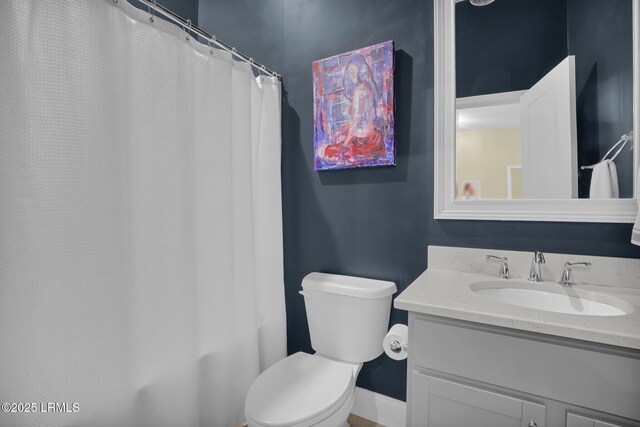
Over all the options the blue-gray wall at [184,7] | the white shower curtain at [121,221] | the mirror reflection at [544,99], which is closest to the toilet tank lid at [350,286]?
the white shower curtain at [121,221]

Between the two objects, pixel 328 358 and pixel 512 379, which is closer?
pixel 512 379

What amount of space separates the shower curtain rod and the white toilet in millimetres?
1168

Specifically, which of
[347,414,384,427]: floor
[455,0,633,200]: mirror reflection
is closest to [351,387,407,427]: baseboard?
[347,414,384,427]: floor

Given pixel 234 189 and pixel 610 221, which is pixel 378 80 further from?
pixel 610 221

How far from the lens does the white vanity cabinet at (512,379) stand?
734mm

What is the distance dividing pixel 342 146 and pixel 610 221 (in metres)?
1.12

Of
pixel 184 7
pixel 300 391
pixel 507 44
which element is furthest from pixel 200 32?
pixel 300 391

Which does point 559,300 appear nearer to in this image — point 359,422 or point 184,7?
point 359,422

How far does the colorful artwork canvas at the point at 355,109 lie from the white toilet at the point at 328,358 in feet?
2.04

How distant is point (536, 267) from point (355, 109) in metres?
1.05

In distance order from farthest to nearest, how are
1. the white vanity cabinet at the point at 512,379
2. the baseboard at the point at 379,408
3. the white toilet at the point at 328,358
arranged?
1. the baseboard at the point at 379,408
2. the white toilet at the point at 328,358
3. the white vanity cabinet at the point at 512,379

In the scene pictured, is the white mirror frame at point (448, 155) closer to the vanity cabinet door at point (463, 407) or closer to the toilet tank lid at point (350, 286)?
the toilet tank lid at point (350, 286)

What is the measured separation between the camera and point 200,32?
130 cm

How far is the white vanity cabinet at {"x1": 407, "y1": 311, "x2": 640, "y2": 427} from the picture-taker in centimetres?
73
